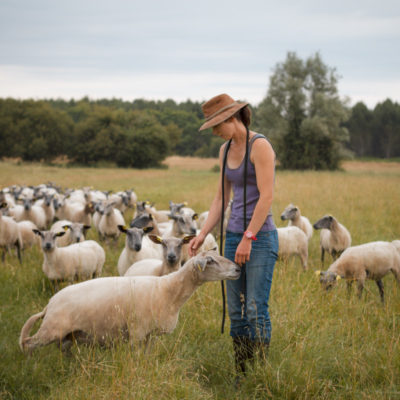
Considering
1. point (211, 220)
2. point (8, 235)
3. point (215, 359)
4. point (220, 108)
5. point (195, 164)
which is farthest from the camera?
point (195, 164)

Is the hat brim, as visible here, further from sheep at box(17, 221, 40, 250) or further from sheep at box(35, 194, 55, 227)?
sheep at box(35, 194, 55, 227)

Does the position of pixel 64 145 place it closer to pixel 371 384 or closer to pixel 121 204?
pixel 121 204

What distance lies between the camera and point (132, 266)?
597 cm

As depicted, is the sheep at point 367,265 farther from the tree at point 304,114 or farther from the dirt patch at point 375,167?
the dirt patch at point 375,167

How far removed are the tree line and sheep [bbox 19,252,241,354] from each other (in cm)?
3728

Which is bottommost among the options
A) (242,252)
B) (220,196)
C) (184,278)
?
(184,278)

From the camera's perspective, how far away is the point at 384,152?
74.2 metres

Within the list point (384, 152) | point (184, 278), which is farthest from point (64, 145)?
point (384, 152)

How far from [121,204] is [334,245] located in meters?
8.97

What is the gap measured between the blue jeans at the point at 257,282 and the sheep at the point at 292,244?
4684mm

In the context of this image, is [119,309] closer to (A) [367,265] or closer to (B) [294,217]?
(A) [367,265]

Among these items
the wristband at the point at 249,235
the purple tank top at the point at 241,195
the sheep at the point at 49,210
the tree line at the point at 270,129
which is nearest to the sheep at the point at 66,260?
the purple tank top at the point at 241,195

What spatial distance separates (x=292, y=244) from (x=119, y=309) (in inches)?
211

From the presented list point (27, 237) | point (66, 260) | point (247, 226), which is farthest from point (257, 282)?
point (27, 237)
